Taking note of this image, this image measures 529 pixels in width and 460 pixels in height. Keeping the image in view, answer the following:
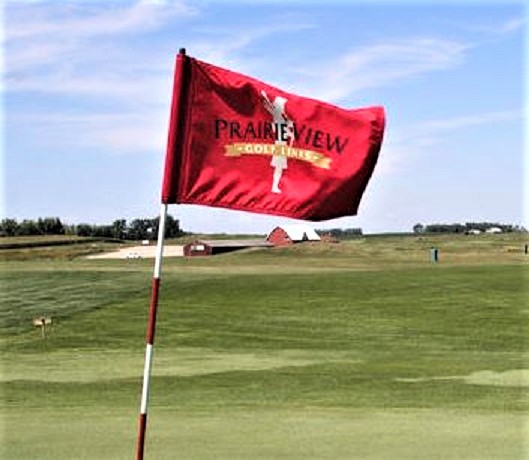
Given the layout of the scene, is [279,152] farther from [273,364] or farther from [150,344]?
[273,364]

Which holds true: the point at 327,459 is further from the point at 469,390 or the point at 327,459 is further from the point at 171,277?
the point at 171,277

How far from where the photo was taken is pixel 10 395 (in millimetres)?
14055

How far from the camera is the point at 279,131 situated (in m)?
7.79

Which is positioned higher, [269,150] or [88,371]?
[269,150]

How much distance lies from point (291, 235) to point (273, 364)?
87.1 m

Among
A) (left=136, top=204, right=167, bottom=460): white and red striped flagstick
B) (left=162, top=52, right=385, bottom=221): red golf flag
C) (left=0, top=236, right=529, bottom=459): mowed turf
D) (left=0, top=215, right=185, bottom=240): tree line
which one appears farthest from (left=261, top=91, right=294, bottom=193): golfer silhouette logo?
(left=0, top=215, right=185, bottom=240): tree line

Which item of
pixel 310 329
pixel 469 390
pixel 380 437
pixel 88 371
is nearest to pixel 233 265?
pixel 310 329

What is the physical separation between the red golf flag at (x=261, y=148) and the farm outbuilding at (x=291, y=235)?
9588cm

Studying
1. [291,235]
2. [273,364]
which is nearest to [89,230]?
[291,235]

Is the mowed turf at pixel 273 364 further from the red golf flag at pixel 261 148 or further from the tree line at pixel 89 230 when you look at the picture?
the tree line at pixel 89 230

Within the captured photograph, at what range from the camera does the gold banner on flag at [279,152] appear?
7703 millimetres

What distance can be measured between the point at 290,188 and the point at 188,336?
831 inches

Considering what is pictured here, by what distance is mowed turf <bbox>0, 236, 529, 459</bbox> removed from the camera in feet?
31.0

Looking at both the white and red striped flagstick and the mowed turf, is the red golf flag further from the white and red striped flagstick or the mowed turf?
the mowed turf
